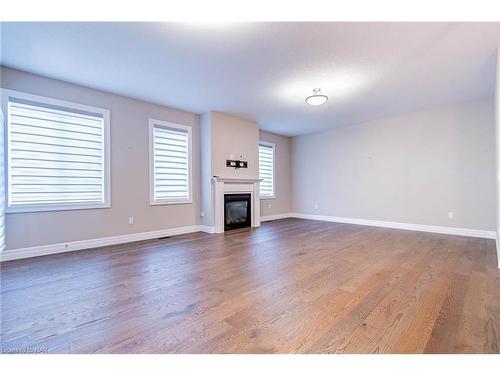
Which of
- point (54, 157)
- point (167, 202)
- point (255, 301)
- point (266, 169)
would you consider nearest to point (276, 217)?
point (266, 169)

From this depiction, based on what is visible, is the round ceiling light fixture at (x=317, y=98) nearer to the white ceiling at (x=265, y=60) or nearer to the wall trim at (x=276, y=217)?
the white ceiling at (x=265, y=60)

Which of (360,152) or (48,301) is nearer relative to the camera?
(48,301)

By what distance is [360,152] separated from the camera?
6.11 meters

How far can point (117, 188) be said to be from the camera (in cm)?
417

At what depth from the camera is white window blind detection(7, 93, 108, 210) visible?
3.29 m

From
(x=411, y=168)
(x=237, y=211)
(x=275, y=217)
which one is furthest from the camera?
(x=275, y=217)

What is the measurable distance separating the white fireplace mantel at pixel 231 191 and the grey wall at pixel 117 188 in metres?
0.57

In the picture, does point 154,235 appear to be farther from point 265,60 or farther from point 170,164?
point 265,60

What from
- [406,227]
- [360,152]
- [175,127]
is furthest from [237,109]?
[406,227]

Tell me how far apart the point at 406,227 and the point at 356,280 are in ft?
12.3

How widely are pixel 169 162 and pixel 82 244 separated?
2077 millimetres

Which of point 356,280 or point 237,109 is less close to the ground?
point 237,109

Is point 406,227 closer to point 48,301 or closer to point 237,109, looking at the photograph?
point 237,109
